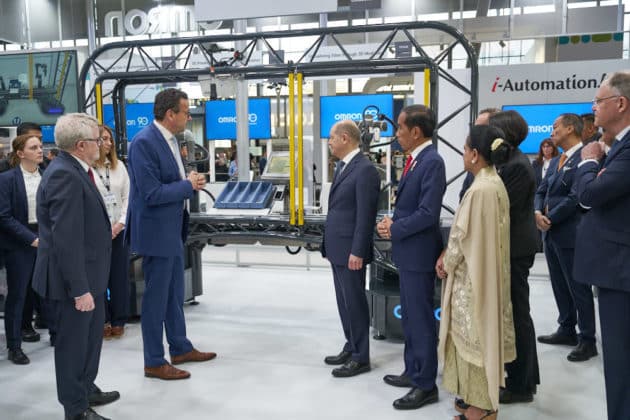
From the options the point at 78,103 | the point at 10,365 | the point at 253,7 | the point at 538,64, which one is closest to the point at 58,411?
the point at 10,365

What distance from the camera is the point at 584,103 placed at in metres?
7.38

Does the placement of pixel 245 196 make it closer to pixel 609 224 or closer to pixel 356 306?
pixel 356 306

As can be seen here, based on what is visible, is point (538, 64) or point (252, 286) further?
point (538, 64)

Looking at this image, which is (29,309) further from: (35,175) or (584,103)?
(584,103)

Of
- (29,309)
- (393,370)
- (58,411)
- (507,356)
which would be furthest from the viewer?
(29,309)

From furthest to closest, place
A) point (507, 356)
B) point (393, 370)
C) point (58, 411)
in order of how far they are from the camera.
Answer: point (393, 370) → point (58, 411) → point (507, 356)

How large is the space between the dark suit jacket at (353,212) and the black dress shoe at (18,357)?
2.25 m

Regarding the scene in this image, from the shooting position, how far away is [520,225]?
2719 millimetres

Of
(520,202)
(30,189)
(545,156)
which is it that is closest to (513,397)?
(520,202)

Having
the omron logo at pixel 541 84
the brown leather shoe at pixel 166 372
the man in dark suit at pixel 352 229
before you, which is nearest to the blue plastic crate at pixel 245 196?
the man in dark suit at pixel 352 229

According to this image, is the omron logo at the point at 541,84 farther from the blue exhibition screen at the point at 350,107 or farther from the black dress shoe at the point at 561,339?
the black dress shoe at the point at 561,339

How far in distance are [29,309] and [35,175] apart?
1130mm

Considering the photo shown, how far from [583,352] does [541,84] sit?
5036 millimetres

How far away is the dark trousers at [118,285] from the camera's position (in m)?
4.11
